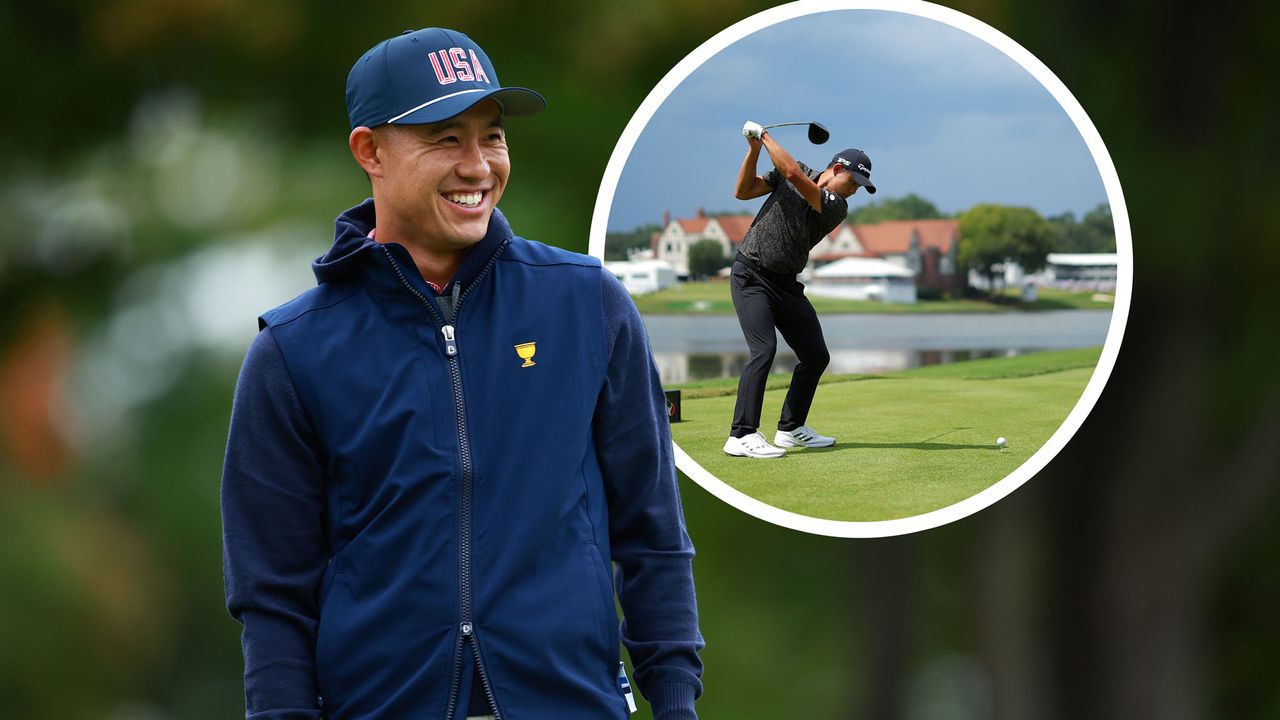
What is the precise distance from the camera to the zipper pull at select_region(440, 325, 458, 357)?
5.22 ft

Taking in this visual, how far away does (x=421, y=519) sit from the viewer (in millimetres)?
1554

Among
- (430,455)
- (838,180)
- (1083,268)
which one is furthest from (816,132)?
(430,455)

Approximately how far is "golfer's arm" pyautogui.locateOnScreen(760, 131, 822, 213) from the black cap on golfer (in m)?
0.05

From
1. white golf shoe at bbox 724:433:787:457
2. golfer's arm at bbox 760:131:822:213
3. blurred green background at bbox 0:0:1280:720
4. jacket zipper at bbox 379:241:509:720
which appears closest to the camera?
jacket zipper at bbox 379:241:509:720

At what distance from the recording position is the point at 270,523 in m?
1.59

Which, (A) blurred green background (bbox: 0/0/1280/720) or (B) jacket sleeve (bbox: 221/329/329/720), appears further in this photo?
(A) blurred green background (bbox: 0/0/1280/720)

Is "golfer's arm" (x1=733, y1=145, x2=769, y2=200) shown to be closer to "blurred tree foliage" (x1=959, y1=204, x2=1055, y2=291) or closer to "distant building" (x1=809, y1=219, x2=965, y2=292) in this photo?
"distant building" (x1=809, y1=219, x2=965, y2=292)

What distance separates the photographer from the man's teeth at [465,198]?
5.29ft

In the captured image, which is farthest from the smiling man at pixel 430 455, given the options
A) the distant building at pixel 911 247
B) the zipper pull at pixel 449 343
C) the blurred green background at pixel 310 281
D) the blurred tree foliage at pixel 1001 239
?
the blurred green background at pixel 310 281

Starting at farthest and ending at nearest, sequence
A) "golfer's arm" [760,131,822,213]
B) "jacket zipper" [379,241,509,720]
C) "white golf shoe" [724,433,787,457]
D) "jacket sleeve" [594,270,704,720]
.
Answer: "white golf shoe" [724,433,787,457], "golfer's arm" [760,131,822,213], "jacket sleeve" [594,270,704,720], "jacket zipper" [379,241,509,720]

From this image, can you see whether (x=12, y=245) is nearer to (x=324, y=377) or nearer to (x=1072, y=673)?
(x=324, y=377)

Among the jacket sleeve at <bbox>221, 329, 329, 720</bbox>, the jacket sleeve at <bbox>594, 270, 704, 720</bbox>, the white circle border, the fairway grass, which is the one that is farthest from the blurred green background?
the jacket sleeve at <bbox>221, 329, 329, 720</bbox>

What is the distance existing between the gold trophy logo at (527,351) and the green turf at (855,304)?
0.35 meters

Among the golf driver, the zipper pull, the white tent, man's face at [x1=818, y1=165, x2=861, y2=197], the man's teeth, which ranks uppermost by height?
the golf driver
